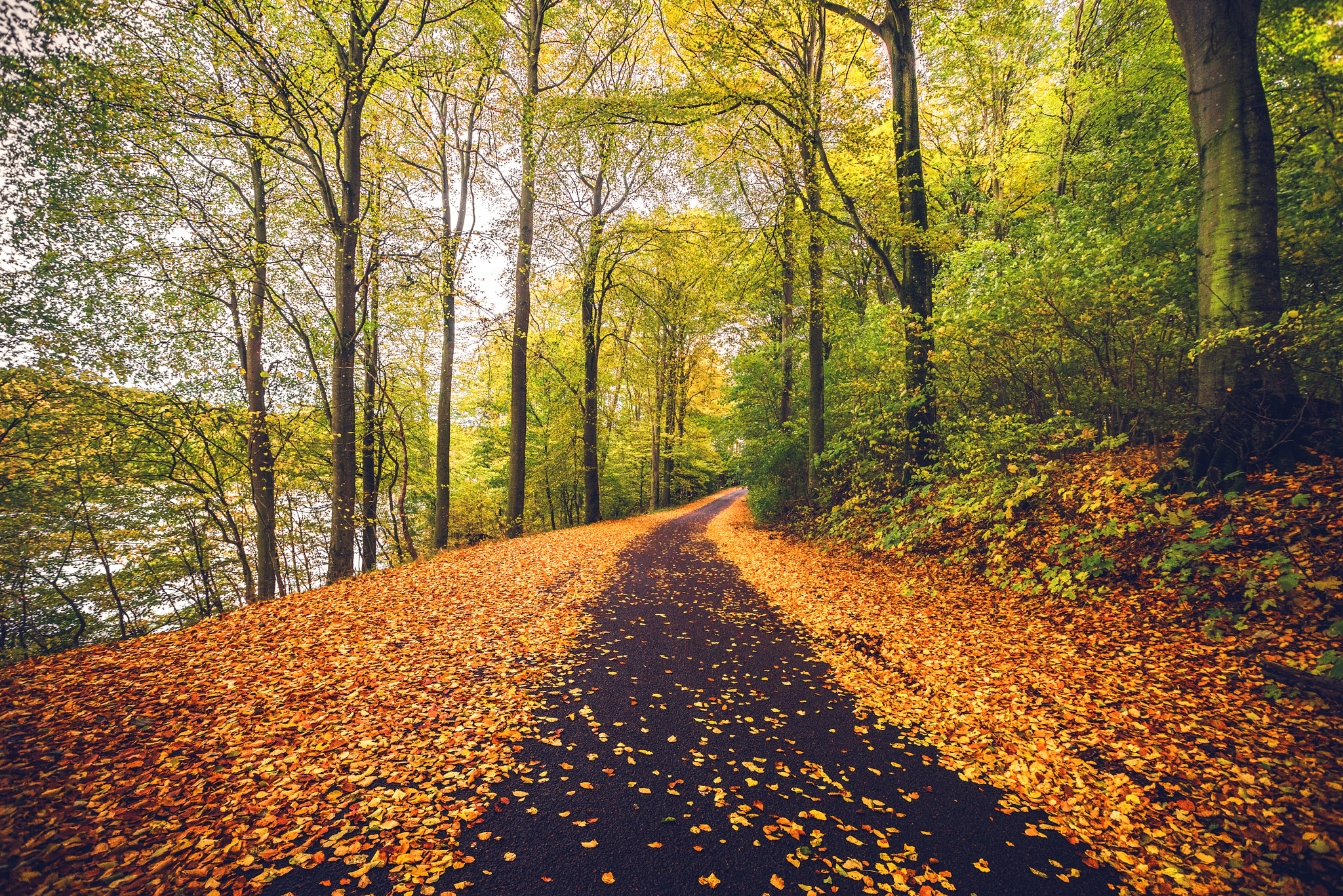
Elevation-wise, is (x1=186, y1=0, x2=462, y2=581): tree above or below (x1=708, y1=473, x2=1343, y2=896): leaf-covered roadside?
above

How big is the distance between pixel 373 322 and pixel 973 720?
1187 cm

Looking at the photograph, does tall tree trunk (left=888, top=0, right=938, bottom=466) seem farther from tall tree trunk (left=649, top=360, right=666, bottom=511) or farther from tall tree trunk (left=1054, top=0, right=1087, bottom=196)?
tall tree trunk (left=649, top=360, right=666, bottom=511)

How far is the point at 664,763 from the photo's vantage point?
331cm

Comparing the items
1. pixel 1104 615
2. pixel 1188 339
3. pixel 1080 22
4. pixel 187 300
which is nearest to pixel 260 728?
pixel 1104 615

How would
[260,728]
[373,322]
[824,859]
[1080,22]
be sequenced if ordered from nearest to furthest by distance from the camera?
[824,859]
[260,728]
[373,322]
[1080,22]

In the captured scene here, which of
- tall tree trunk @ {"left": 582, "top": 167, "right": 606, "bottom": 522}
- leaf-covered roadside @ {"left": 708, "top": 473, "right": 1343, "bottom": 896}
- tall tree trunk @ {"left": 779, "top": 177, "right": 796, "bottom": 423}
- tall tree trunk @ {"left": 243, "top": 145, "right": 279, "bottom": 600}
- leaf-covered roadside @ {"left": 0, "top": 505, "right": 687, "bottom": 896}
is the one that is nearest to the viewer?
leaf-covered roadside @ {"left": 0, "top": 505, "right": 687, "bottom": 896}

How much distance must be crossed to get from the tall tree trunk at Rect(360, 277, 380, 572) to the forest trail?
802cm

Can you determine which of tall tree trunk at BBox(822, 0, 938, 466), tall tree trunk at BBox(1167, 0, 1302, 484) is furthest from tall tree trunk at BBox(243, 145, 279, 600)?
tall tree trunk at BBox(1167, 0, 1302, 484)

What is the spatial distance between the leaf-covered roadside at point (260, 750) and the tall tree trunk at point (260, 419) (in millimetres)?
5739

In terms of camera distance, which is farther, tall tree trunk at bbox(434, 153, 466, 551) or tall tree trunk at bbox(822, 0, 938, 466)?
tall tree trunk at bbox(434, 153, 466, 551)

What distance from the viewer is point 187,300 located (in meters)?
8.95

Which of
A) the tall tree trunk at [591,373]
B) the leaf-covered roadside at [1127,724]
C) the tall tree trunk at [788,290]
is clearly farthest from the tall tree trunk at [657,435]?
the leaf-covered roadside at [1127,724]

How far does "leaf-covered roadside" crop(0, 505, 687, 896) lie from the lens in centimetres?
232

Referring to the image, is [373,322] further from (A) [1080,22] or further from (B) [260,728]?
(A) [1080,22]
